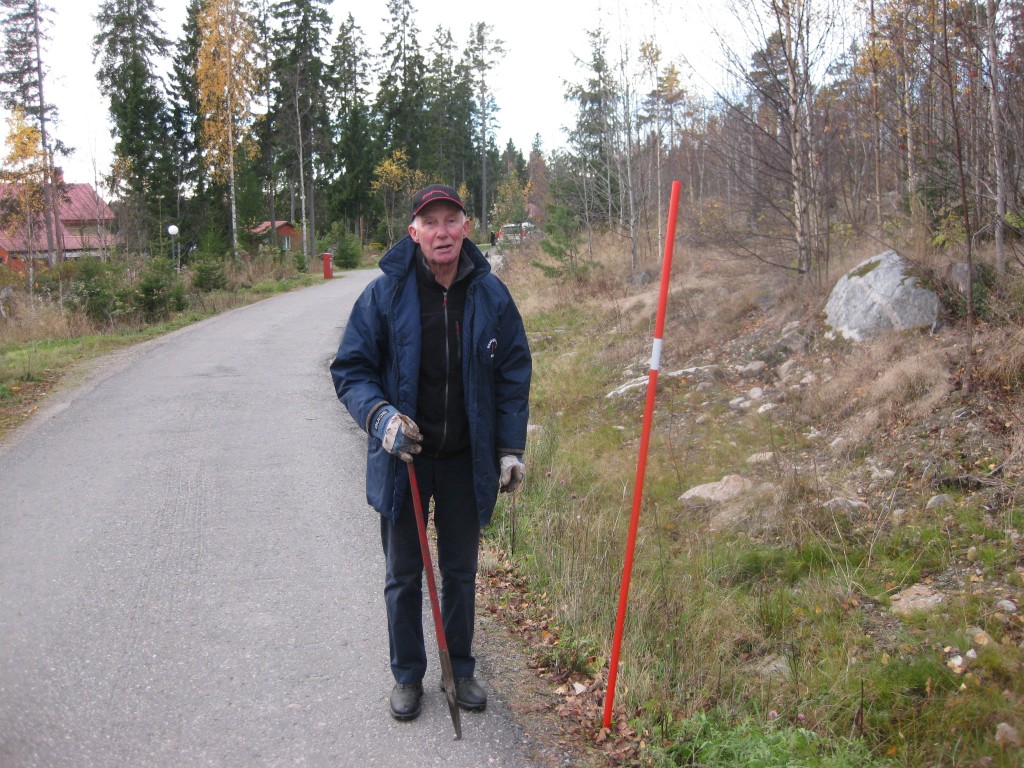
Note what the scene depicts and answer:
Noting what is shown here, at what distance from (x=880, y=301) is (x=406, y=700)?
7.60 meters

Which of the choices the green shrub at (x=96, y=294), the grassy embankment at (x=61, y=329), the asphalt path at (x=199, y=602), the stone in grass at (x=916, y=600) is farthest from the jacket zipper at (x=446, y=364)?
the green shrub at (x=96, y=294)

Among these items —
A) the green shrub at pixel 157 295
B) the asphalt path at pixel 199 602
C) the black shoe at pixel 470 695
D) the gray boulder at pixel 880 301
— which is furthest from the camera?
the green shrub at pixel 157 295

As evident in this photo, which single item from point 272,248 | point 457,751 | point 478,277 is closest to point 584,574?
point 457,751

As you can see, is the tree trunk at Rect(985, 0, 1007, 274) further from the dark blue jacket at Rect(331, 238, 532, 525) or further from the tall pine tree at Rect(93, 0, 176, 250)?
the tall pine tree at Rect(93, 0, 176, 250)

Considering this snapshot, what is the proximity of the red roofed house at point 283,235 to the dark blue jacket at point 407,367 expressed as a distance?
33059mm

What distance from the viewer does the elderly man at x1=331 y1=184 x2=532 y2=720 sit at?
11.0ft

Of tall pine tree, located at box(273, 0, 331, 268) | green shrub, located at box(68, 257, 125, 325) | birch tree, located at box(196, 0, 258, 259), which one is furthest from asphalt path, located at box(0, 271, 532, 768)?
tall pine tree, located at box(273, 0, 331, 268)

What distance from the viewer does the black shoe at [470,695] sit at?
350 centimetres

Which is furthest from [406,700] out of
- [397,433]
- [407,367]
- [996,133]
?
[996,133]

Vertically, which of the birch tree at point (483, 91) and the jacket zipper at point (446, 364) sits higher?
the birch tree at point (483, 91)

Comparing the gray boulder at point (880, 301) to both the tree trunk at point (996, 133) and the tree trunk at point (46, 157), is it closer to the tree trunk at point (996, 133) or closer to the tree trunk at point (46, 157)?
the tree trunk at point (996, 133)

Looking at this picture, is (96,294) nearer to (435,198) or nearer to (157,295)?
(157,295)

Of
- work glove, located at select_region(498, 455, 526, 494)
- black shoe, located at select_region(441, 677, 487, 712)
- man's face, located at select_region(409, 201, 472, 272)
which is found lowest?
black shoe, located at select_region(441, 677, 487, 712)

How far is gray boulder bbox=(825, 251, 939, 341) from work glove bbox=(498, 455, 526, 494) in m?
6.66
